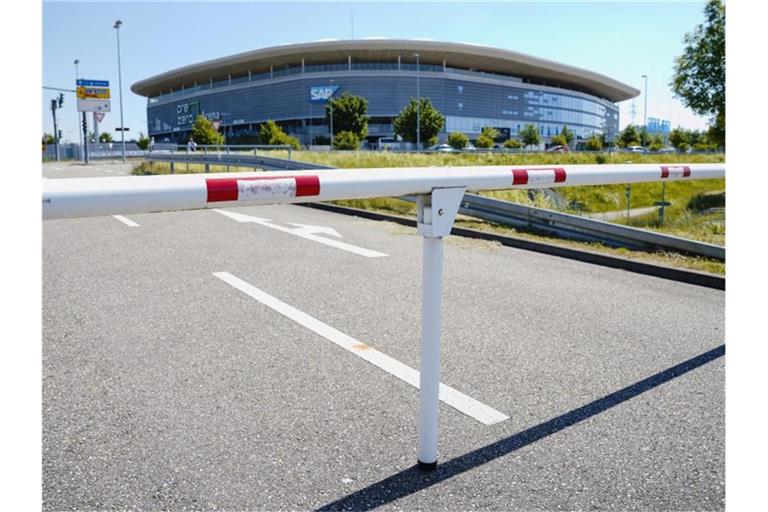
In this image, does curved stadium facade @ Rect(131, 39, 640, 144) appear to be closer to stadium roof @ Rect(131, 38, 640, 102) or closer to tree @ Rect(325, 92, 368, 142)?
stadium roof @ Rect(131, 38, 640, 102)

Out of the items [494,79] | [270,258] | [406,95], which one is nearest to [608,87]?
[494,79]

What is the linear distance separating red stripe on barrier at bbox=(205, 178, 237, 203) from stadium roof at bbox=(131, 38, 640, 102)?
8851cm

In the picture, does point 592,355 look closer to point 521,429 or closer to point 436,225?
point 521,429

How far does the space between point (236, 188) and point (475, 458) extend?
1.58m

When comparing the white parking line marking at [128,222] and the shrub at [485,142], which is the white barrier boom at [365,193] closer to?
the white parking line marking at [128,222]

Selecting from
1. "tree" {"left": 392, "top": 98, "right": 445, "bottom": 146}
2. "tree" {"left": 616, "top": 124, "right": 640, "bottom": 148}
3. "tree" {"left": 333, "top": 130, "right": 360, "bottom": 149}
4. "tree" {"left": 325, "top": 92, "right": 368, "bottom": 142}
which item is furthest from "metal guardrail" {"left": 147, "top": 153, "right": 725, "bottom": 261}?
"tree" {"left": 616, "top": 124, "right": 640, "bottom": 148}

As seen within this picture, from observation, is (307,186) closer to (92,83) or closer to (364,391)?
(364,391)

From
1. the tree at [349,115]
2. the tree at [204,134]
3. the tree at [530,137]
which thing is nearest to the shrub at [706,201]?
the tree at [204,134]

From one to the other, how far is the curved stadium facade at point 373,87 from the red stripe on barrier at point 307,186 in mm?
83871

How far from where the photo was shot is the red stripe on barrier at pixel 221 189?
1899 mm

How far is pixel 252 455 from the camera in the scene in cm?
257

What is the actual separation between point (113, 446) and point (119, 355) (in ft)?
3.97

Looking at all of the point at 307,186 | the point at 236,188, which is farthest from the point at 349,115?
the point at 236,188

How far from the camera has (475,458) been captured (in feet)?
8.49
